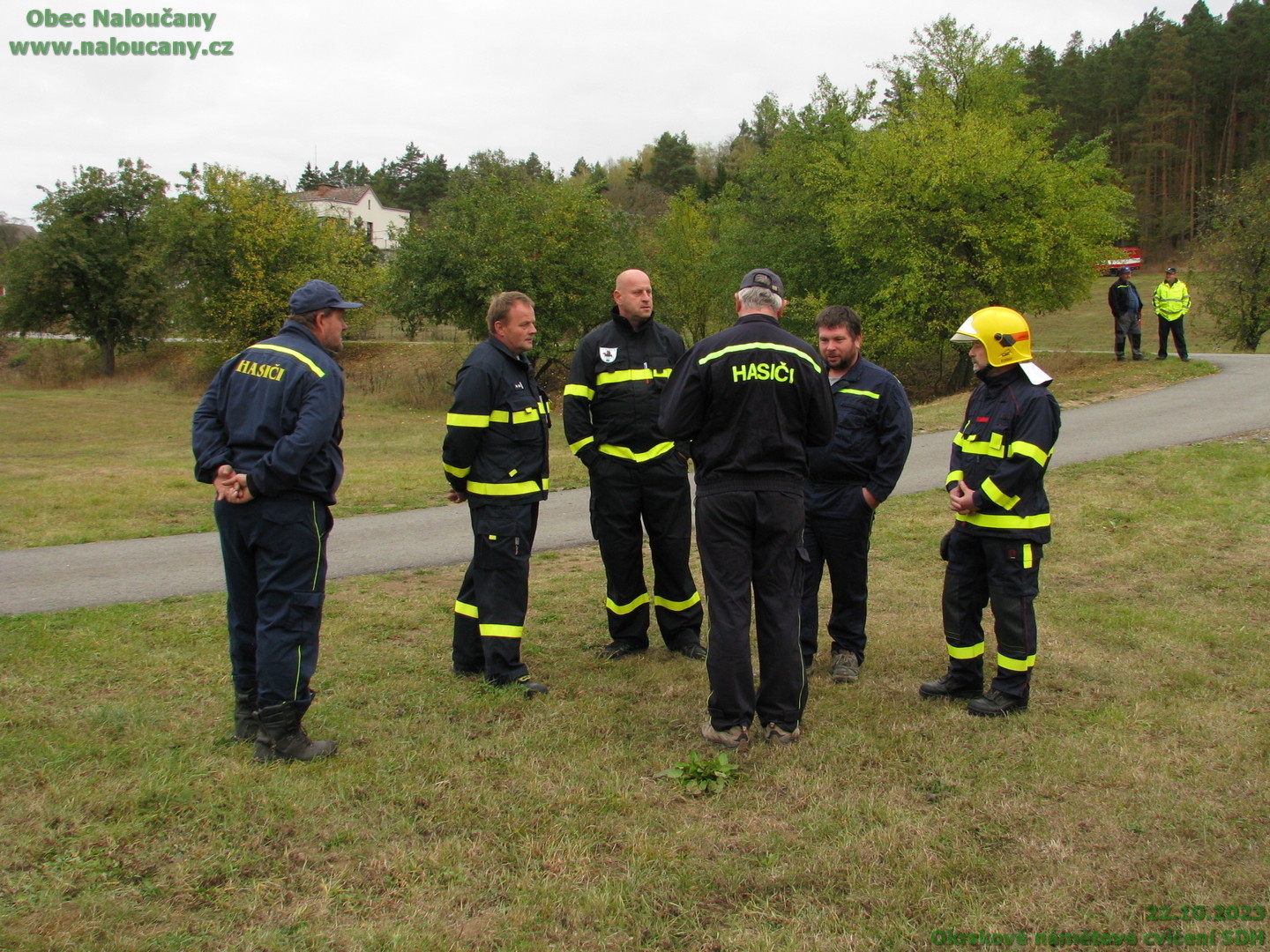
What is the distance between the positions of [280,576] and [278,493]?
1.20 feet

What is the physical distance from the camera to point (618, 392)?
5.62 m

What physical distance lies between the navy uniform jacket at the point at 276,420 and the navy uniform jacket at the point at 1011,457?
305 centimetres

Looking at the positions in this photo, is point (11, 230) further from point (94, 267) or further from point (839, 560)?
point (839, 560)

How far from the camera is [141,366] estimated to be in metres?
46.4

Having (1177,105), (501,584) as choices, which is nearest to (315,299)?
(501,584)

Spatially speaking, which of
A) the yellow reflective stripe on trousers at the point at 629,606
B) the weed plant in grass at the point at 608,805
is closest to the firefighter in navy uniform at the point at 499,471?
the weed plant in grass at the point at 608,805

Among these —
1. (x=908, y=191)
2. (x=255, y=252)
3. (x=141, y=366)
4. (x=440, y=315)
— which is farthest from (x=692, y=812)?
(x=141, y=366)

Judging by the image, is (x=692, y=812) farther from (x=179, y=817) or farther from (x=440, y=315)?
(x=440, y=315)

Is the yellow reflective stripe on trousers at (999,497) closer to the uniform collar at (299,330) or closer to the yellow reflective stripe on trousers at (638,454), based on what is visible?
the yellow reflective stripe on trousers at (638,454)

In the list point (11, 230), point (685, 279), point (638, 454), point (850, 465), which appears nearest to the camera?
point (850, 465)

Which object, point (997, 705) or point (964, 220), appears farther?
point (964, 220)

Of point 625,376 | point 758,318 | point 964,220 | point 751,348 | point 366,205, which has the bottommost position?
point 625,376

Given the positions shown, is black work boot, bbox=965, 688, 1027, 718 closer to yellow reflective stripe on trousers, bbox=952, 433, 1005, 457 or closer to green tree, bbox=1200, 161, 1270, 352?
yellow reflective stripe on trousers, bbox=952, 433, 1005, 457

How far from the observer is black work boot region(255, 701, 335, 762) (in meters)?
4.09
